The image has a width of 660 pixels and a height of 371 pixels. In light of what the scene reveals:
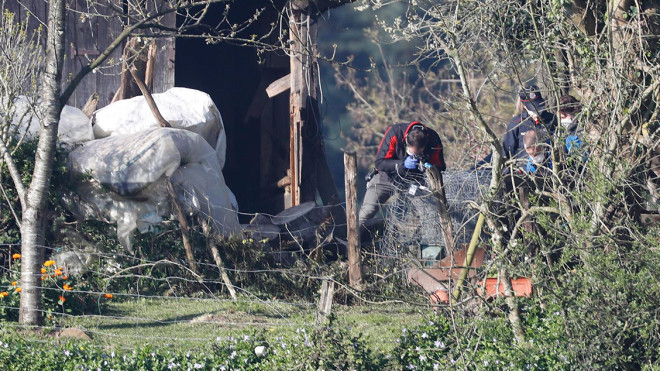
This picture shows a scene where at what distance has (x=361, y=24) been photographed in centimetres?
2070

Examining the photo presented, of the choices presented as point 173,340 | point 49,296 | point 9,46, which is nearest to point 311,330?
point 173,340

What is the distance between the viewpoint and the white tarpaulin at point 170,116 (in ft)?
29.8

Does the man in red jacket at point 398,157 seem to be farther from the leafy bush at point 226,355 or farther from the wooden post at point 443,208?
the leafy bush at point 226,355

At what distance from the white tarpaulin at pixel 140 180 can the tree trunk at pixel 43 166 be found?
1726 mm

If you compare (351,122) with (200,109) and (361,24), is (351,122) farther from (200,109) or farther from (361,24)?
(200,109)

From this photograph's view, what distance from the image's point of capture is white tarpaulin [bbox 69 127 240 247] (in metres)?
8.17

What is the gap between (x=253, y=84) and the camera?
13008mm

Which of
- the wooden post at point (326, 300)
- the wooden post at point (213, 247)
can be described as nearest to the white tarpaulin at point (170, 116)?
the wooden post at point (213, 247)

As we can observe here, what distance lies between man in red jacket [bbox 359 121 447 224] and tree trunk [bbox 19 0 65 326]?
317 centimetres

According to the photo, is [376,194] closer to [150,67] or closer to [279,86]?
[279,86]

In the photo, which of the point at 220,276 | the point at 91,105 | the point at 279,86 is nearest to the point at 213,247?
the point at 220,276

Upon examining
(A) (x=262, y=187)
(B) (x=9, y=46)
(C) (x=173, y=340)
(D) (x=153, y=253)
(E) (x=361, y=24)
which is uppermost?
(E) (x=361, y=24)

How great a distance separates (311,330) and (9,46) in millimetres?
4075

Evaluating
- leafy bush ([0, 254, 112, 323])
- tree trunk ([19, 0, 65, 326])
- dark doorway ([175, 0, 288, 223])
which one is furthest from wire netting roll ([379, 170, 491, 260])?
dark doorway ([175, 0, 288, 223])
